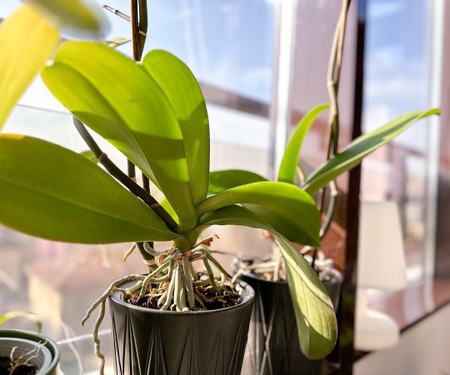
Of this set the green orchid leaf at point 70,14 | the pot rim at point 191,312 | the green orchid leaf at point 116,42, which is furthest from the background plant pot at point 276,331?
the green orchid leaf at point 70,14

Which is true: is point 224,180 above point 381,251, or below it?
above

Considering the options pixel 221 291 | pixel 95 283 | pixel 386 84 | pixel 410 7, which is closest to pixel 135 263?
pixel 95 283

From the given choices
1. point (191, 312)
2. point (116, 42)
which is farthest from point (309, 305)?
point (116, 42)

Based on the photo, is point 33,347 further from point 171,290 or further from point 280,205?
point 280,205

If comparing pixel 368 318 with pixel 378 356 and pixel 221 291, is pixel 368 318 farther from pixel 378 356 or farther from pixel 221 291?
pixel 221 291

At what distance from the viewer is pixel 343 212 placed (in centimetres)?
90

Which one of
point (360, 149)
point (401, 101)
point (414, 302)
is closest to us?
point (360, 149)

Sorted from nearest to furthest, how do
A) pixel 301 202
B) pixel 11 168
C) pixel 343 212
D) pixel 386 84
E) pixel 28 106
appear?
1. pixel 11 168
2. pixel 301 202
3. pixel 28 106
4. pixel 343 212
5. pixel 386 84

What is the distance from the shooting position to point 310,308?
39cm

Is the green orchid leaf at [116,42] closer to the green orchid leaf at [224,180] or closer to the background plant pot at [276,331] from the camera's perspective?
the green orchid leaf at [224,180]

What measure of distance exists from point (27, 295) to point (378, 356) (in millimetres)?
1076

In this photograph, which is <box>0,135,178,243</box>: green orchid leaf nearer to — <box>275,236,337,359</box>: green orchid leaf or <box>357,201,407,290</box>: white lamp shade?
<box>275,236,337,359</box>: green orchid leaf

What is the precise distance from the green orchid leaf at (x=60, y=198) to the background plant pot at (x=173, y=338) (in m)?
0.08

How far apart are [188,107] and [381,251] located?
2.22 feet
